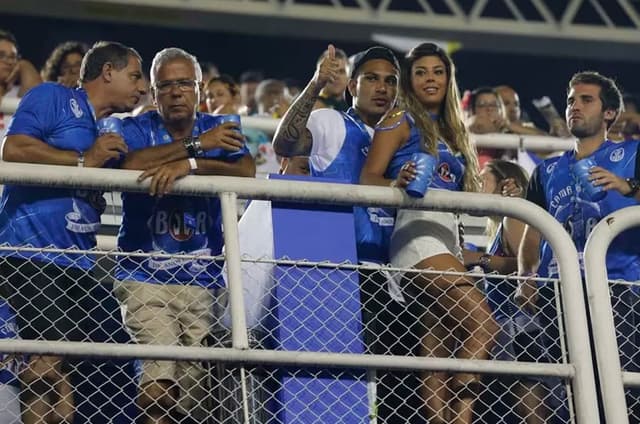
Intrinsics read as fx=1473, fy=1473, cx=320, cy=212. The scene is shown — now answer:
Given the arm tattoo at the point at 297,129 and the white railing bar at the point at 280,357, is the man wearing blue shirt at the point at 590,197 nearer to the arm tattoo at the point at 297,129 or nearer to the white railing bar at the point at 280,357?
the white railing bar at the point at 280,357

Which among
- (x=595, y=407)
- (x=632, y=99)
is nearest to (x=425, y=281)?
(x=595, y=407)

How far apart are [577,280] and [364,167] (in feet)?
3.49

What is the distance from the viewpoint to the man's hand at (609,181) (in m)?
6.54

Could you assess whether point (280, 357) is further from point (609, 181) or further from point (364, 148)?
point (609, 181)

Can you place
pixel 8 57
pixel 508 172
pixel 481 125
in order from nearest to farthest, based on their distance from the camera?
pixel 508 172, pixel 8 57, pixel 481 125

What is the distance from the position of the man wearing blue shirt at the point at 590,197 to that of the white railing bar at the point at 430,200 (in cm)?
18

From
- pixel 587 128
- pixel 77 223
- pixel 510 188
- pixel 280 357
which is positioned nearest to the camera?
pixel 280 357

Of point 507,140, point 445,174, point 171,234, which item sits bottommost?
point 171,234

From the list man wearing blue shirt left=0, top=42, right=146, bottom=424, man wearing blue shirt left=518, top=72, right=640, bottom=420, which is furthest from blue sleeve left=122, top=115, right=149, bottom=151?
man wearing blue shirt left=518, top=72, right=640, bottom=420

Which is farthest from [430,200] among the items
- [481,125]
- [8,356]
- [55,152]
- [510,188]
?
[481,125]

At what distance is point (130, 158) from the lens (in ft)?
19.5

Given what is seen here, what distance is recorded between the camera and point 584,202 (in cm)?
678

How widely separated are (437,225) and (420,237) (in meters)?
0.11

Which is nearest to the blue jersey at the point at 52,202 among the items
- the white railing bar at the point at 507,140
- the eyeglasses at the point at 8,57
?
the eyeglasses at the point at 8,57
